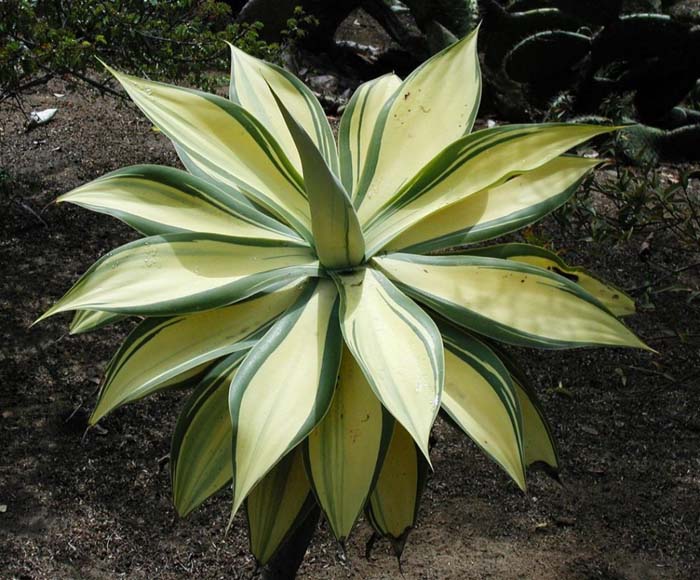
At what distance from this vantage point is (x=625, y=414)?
233 cm

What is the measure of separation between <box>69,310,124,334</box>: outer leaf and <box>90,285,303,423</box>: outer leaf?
0.14ft

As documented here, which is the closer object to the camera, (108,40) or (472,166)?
(472,166)

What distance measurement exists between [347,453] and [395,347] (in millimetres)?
110

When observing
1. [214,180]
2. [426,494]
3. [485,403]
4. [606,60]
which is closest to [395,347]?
[485,403]

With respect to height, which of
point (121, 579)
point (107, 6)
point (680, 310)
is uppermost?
point (107, 6)

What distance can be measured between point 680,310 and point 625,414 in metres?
0.55

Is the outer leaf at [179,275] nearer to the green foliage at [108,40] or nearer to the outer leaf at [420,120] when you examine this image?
the outer leaf at [420,120]

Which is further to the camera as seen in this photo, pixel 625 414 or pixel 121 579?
pixel 625 414

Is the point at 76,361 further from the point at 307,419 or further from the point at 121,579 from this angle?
the point at 307,419

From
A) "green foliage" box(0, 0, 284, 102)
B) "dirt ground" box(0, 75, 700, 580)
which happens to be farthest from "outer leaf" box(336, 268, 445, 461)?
"green foliage" box(0, 0, 284, 102)

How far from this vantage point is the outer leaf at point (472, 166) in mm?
932

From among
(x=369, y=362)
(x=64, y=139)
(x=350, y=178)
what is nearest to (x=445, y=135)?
(x=350, y=178)

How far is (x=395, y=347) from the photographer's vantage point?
826 mm

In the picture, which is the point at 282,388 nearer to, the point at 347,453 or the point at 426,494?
the point at 347,453
